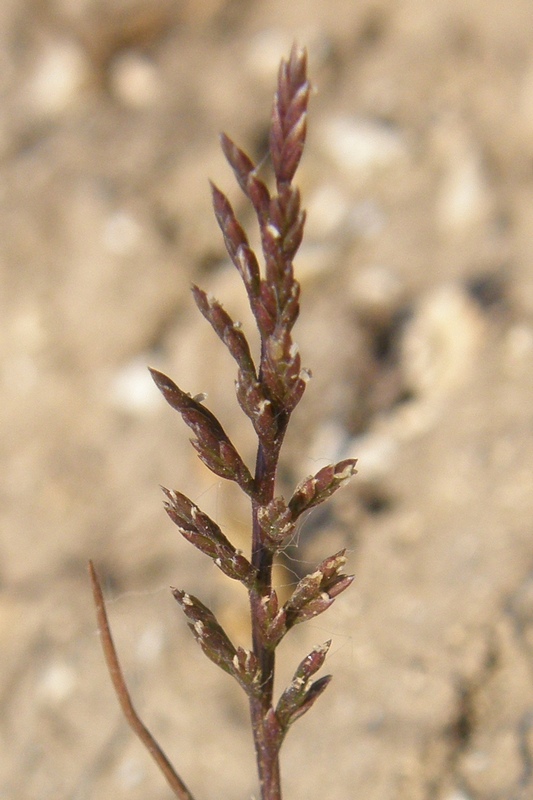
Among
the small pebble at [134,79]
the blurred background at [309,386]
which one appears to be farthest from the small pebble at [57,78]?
the small pebble at [134,79]

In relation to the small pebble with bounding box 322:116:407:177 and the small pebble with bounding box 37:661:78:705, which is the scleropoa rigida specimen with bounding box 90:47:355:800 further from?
the small pebble with bounding box 322:116:407:177

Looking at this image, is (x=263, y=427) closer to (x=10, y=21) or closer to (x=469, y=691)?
(x=469, y=691)

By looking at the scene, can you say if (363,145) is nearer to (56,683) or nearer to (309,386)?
(309,386)

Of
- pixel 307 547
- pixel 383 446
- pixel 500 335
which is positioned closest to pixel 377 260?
pixel 500 335

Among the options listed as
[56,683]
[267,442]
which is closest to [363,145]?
[56,683]

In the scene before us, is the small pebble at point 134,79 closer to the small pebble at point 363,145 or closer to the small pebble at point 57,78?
the small pebble at point 57,78

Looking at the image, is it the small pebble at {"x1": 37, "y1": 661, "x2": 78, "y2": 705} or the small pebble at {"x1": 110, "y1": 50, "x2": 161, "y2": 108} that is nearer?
the small pebble at {"x1": 37, "y1": 661, "x2": 78, "y2": 705}

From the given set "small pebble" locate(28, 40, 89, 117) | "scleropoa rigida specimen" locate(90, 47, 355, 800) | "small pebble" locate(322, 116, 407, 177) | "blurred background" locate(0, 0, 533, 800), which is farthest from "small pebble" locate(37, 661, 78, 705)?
"small pebble" locate(28, 40, 89, 117)
